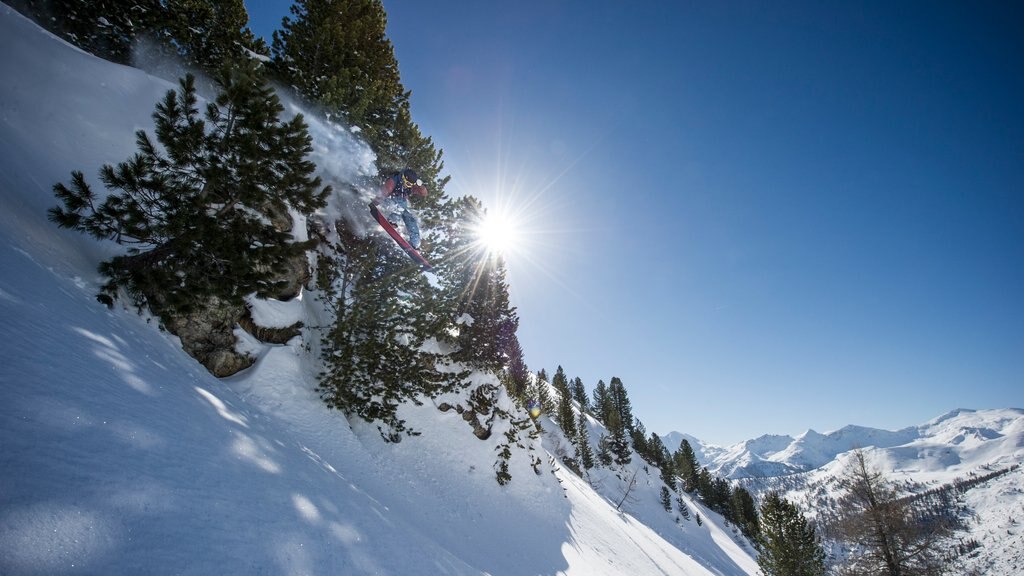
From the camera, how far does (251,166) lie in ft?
21.3

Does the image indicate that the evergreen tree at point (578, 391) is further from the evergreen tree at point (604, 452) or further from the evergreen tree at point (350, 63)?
the evergreen tree at point (350, 63)

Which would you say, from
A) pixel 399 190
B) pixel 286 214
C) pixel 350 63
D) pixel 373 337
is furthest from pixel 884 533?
pixel 350 63

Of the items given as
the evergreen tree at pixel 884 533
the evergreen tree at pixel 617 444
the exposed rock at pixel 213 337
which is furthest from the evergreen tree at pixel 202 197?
the evergreen tree at pixel 617 444

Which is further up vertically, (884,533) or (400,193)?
(400,193)

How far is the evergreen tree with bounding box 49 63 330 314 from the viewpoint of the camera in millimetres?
6270

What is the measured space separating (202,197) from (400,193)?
637 centimetres

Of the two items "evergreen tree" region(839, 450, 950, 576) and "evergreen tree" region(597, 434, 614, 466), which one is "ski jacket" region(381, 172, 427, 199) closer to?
"evergreen tree" region(839, 450, 950, 576)

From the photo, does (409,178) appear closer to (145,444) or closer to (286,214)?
(286,214)

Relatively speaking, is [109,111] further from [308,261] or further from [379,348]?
[379,348]

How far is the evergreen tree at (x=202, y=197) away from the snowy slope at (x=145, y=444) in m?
0.85

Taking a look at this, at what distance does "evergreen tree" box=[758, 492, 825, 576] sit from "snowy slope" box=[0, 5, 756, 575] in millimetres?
21890

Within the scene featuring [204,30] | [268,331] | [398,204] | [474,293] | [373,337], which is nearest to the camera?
[268,331]

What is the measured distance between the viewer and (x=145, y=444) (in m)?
3.11

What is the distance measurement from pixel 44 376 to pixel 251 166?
15.0ft
